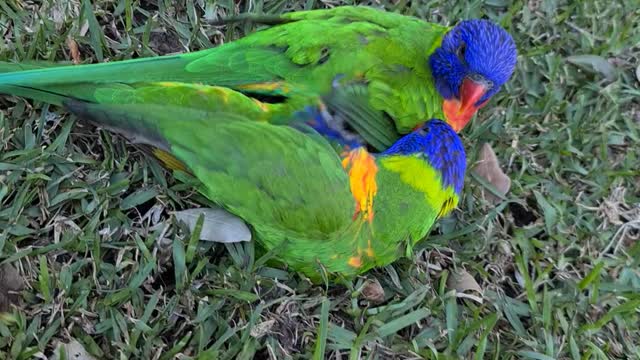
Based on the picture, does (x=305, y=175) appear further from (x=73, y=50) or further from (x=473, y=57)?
(x=73, y=50)

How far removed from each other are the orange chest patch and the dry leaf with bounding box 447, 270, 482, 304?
1.67ft

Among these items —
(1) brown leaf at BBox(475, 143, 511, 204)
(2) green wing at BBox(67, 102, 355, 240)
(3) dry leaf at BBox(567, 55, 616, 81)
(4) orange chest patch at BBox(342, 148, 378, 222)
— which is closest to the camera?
(2) green wing at BBox(67, 102, 355, 240)

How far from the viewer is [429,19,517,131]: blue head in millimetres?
2113

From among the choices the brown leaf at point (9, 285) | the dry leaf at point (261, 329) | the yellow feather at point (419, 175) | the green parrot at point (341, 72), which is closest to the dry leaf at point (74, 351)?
the brown leaf at point (9, 285)

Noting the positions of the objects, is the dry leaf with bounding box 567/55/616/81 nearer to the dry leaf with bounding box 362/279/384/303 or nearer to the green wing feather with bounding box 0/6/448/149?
the green wing feather with bounding box 0/6/448/149

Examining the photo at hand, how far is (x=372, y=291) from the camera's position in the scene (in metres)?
2.09

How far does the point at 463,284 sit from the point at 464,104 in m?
0.63

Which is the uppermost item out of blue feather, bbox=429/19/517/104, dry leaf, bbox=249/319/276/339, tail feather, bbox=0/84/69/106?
tail feather, bbox=0/84/69/106

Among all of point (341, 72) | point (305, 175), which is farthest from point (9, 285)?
point (341, 72)

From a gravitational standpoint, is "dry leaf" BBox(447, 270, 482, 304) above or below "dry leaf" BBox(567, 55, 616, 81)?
below

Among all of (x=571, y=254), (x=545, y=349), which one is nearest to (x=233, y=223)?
(x=545, y=349)

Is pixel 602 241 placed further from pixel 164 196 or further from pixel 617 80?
pixel 164 196

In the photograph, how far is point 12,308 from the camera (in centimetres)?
180

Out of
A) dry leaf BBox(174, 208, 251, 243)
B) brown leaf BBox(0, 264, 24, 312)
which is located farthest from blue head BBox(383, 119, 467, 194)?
brown leaf BBox(0, 264, 24, 312)
